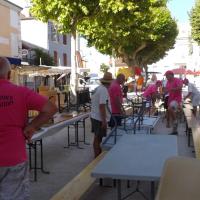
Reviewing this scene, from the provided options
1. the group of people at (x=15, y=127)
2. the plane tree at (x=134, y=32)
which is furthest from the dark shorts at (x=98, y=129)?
the plane tree at (x=134, y=32)

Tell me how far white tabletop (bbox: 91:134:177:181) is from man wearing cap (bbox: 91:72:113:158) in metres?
1.08

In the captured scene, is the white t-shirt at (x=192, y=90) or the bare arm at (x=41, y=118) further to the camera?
the white t-shirt at (x=192, y=90)

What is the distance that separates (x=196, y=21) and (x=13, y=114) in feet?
82.3

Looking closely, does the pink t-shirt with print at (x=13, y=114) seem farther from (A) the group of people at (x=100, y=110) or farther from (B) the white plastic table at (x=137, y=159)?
(A) the group of people at (x=100, y=110)

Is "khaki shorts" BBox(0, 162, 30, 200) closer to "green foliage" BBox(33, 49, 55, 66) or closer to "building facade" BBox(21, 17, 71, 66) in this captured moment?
"green foliage" BBox(33, 49, 55, 66)

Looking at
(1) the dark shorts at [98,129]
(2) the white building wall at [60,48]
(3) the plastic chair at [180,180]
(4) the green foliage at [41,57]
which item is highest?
(2) the white building wall at [60,48]

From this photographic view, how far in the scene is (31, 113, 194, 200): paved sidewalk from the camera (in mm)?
6738

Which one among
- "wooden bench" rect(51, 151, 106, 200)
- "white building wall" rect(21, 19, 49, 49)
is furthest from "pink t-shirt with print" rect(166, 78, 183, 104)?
"white building wall" rect(21, 19, 49, 49)

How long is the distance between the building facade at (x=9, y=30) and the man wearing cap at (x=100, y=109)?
79.2 feet

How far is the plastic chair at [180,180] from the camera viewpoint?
355 centimetres

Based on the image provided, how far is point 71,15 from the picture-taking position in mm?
17812

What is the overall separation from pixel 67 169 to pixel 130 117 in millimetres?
3374

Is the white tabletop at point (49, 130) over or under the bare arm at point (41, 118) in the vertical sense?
under

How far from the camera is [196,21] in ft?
90.9
